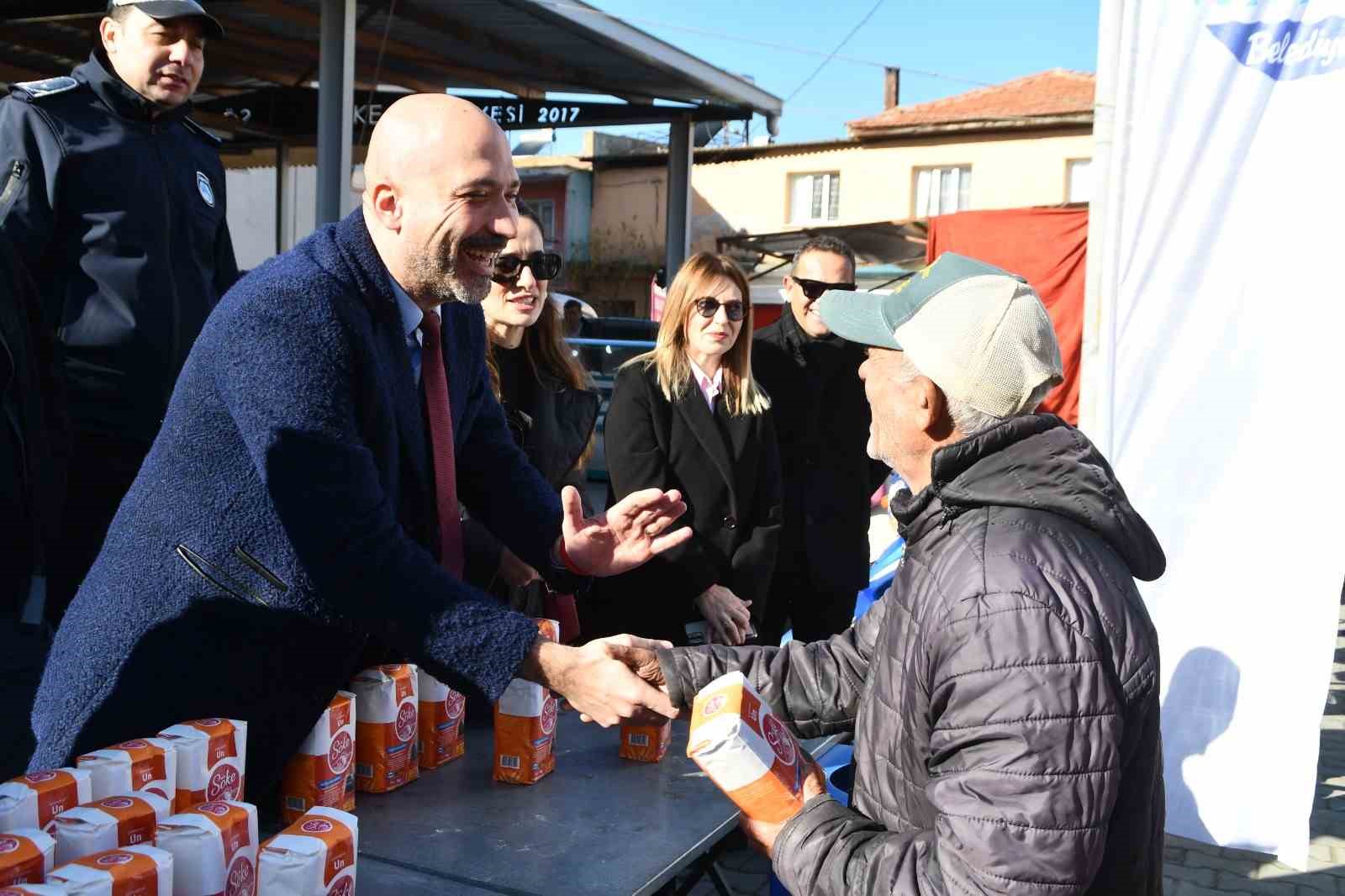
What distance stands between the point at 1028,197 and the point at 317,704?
27.8m

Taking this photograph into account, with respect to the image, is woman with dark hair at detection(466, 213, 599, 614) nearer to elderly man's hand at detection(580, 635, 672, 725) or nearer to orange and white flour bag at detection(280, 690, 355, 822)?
elderly man's hand at detection(580, 635, 672, 725)

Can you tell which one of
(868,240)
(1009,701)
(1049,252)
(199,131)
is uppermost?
(868,240)

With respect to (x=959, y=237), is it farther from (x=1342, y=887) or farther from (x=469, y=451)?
(x=469, y=451)

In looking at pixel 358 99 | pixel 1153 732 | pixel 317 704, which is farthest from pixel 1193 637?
pixel 358 99

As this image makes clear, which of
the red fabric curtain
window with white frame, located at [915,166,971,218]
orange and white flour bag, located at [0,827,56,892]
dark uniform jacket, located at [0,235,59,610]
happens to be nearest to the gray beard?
dark uniform jacket, located at [0,235,59,610]

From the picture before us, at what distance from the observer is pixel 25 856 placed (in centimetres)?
143

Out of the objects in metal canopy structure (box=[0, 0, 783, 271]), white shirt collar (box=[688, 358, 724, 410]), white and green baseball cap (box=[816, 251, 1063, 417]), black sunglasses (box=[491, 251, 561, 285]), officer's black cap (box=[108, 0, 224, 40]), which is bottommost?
white shirt collar (box=[688, 358, 724, 410])

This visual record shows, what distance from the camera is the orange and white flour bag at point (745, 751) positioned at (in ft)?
5.50

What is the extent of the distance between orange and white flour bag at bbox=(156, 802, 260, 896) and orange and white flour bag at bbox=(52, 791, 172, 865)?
0.15 feet

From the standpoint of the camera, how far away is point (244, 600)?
6.37 feet

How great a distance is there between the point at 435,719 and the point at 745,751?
0.92 meters

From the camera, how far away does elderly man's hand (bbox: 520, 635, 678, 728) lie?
6.54ft

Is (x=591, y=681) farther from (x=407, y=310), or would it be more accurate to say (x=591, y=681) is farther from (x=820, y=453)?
(x=820, y=453)

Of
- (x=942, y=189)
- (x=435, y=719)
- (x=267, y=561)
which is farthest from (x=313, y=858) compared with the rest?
(x=942, y=189)
